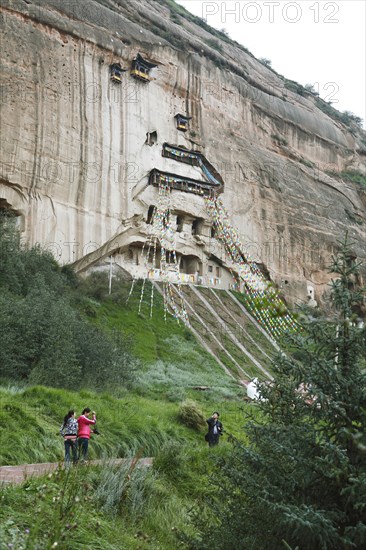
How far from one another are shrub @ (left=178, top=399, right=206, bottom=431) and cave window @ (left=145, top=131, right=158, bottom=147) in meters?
26.4

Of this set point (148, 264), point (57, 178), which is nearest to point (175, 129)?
point (148, 264)

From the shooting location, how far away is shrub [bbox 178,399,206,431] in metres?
15.5

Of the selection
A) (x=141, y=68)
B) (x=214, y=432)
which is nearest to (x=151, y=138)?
(x=141, y=68)

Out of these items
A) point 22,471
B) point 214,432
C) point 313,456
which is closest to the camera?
point 313,456

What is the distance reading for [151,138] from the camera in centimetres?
3962

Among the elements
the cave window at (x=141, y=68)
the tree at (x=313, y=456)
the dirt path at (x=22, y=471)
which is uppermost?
the cave window at (x=141, y=68)

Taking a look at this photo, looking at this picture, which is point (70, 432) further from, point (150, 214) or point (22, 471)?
point (150, 214)

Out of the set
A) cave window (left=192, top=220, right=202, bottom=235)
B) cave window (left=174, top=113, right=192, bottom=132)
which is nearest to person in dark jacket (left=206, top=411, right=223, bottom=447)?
cave window (left=192, top=220, right=202, bottom=235)

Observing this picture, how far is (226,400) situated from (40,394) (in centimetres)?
1016

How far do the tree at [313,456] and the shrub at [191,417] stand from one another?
9.40 meters

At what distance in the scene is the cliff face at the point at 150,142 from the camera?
3123 cm

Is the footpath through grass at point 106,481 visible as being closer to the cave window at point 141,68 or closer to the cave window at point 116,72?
the cave window at point 116,72

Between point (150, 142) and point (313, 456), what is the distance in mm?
35682

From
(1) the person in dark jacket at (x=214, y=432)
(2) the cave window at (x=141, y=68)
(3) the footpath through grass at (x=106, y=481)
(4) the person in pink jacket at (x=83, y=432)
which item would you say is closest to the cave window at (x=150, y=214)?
(2) the cave window at (x=141, y=68)
